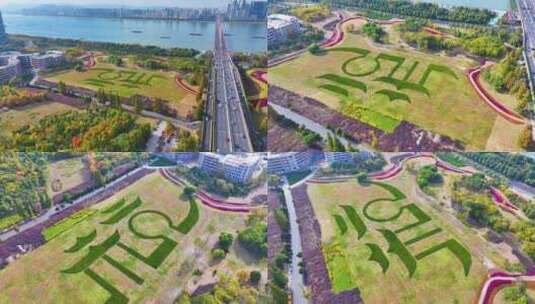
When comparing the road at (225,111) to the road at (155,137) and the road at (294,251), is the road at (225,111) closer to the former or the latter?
the road at (155,137)

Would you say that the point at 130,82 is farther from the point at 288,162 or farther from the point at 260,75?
the point at 288,162

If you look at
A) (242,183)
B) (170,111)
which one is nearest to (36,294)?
(242,183)

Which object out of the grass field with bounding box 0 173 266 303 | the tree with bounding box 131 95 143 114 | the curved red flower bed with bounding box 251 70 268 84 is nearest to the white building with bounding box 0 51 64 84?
the tree with bounding box 131 95 143 114

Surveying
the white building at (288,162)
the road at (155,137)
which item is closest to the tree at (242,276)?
the white building at (288,162)

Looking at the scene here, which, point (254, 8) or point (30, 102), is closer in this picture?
point (30, 102)

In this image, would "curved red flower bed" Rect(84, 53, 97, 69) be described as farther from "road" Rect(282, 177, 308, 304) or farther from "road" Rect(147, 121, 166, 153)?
"road" Rect(282, 177, 308, 304)

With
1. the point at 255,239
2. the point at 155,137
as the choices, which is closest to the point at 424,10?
the point at 155,137

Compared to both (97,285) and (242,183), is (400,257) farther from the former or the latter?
(97,285)
